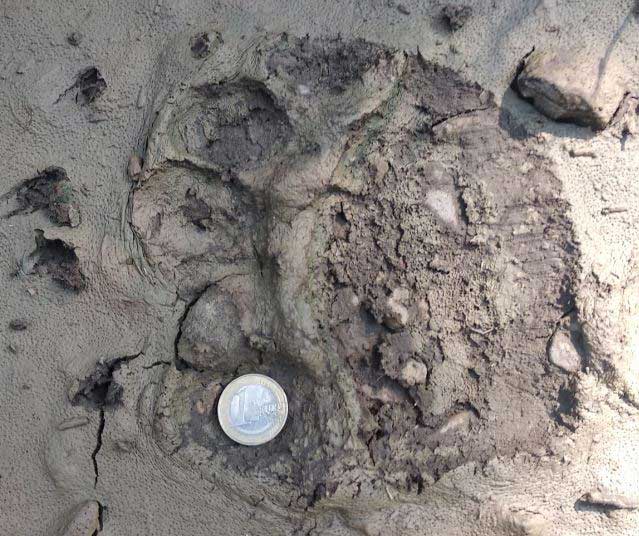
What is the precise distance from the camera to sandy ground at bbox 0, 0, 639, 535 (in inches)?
80.4

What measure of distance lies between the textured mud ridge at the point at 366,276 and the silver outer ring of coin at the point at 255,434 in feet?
0.12

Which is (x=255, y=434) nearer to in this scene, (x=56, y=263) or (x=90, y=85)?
(x=56, y=263)

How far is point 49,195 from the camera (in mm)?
2125

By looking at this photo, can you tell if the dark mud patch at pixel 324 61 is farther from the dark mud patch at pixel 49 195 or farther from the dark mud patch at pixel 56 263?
the dark mud patch at pixel 56 263

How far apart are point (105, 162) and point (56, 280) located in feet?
1.40

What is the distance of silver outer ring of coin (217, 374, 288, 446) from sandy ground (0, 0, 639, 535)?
18 cm

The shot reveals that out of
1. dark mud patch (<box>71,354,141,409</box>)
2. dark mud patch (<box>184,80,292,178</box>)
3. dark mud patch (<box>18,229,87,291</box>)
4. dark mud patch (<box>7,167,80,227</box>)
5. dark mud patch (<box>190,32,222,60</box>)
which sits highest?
dark mud patch (<box>190,32,222,60</box>)

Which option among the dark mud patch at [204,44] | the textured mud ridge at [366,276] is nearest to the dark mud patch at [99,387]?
the textured mud ridge at [366,276]

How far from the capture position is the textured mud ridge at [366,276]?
6.74 feet

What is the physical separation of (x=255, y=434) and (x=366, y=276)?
0.63m

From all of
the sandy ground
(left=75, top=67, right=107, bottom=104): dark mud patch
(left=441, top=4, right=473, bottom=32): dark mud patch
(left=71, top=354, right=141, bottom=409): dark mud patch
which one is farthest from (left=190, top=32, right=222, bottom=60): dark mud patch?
(left=71, top=354, right=141, bottom=409): dark mud patch

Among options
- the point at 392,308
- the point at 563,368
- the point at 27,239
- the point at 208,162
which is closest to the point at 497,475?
the point at 563,368

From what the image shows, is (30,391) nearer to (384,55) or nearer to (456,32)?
(384,55)

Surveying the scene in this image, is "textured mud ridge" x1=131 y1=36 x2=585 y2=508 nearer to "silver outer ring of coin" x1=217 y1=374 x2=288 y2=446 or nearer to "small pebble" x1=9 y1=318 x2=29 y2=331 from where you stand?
"silver outer ring of coin" x1=217 y1=374 x2=288 y2=446
